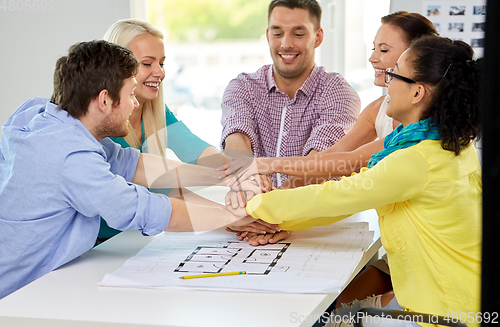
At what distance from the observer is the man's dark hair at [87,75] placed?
1319mm

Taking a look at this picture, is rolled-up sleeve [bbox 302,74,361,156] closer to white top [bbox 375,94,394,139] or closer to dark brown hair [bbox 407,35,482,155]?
white top [bbox 375,94,394,139]

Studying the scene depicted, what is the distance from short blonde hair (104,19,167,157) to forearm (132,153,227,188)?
0.74ft

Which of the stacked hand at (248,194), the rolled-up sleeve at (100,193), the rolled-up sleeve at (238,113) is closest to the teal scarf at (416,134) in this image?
the stacked hand at (248,194)

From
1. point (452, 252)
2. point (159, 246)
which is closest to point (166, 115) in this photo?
point (159, 246)

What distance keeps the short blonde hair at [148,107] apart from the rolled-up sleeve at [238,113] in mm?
329

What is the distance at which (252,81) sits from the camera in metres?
2.39

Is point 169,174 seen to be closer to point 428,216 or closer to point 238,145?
point 238,145

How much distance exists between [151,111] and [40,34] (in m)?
1.75

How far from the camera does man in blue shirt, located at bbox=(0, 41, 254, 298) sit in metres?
1.21

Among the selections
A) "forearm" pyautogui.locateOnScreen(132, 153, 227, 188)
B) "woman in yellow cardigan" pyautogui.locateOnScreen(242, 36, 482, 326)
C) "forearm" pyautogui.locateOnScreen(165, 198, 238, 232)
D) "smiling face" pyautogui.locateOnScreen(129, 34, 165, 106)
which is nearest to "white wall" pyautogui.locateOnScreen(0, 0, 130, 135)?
"smiling face" pyautogui.locateOnScreen(129, 34, 165, 106)

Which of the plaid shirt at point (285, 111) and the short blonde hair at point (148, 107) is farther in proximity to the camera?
the plaid shirt at point (285, 111)

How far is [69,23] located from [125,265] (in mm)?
2511

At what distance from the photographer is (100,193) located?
120 centimetres

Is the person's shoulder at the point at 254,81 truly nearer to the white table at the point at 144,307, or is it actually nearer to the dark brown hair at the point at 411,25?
the dark brown hair at the point at 411,25
